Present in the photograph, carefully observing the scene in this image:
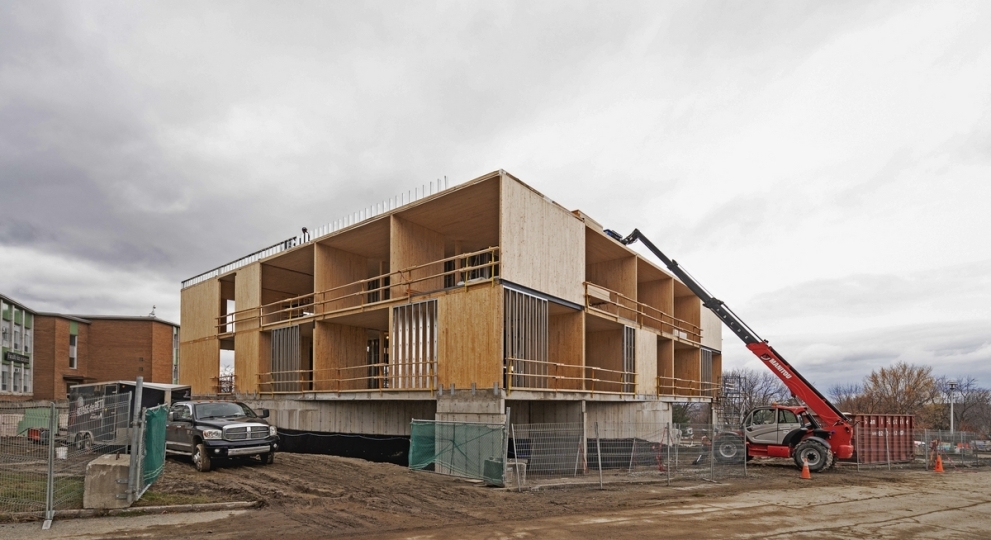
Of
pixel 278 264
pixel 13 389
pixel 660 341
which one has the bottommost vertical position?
pixel 13 389

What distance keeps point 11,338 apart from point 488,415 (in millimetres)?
52410

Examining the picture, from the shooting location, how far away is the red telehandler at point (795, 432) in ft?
73.6

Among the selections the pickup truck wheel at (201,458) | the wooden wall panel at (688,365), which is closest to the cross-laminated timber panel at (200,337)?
the pickup truck wheel at (201,458)

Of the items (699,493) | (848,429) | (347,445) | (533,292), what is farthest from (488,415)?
(848,429)

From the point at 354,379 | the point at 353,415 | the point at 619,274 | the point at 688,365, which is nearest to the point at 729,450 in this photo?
the point at 619,274

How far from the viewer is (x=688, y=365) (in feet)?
119

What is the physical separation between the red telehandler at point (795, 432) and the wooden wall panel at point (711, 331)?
1319 cm

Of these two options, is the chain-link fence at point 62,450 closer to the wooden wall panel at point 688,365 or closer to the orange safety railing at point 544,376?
the orange safety railing at point 544,376

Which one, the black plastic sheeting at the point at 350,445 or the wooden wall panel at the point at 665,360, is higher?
the wooden wall panel at the point at 665,360

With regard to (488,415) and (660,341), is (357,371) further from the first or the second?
(660,341)

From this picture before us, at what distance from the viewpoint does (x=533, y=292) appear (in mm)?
20125

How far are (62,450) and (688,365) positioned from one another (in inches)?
1172

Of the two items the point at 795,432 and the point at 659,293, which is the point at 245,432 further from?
the point at 659,293

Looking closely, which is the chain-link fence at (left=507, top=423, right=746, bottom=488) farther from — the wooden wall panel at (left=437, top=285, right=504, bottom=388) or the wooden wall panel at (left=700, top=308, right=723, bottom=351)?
the wooden wall panel at (left=700, top=308, right=723, bottom=351)
